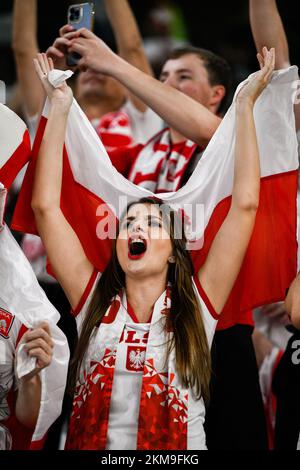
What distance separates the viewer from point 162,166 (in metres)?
3.04

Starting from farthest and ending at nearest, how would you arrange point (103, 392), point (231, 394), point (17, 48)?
point (17, 48) < point (231, 394) < point (103, 392)

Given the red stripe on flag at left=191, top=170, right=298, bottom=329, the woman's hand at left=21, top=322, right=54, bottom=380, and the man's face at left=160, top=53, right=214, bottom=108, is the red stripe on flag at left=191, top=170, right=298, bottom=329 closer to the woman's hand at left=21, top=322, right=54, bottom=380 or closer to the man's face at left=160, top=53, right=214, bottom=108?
the woman's hand at left=21, top=322, right=54, bottom=380

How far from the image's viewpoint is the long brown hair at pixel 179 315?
2.27 metres

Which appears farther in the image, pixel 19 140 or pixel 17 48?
pixel 17 48

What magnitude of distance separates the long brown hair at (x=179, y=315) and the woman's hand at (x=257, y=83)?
393 millimetres

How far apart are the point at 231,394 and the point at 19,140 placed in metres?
0.98

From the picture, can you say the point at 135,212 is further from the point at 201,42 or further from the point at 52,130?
the point at 201,42

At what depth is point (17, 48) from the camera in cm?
327

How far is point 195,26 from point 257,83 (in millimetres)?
2867

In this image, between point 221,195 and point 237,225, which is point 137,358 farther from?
point 221,195

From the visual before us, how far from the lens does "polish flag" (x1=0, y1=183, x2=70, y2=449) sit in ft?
7.41

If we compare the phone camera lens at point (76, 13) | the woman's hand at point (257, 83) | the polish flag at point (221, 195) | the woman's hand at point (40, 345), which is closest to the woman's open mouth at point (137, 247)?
the polish flag at point (221, 195)

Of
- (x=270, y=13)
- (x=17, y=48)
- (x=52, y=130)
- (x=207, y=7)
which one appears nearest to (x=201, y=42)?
(x=207, y=7)

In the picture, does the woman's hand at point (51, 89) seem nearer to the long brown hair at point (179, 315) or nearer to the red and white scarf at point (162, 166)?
the long brown hair at point (179, 315)
